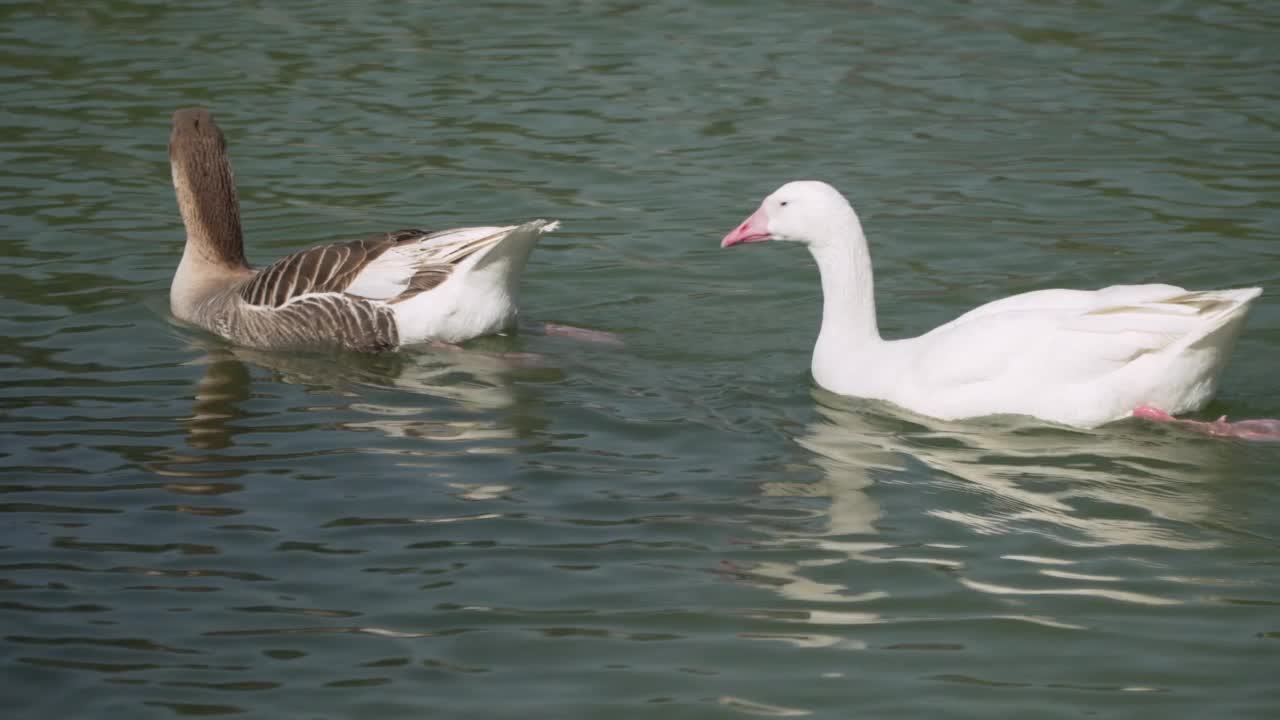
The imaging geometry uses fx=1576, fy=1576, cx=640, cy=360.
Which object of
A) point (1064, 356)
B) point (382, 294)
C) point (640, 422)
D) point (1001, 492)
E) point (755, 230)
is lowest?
point (1001, 492)

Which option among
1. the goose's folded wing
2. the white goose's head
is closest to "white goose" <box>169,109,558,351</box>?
the goose's folded wing

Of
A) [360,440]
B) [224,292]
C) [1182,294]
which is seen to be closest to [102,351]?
[224,292]

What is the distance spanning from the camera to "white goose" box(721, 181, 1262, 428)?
7363 millimetres

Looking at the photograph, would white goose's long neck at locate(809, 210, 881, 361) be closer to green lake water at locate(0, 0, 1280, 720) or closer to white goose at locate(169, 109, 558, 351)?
green lake water at locate(0, 0, 1280, 720)

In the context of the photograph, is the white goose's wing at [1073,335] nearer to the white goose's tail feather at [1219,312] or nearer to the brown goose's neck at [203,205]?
the white goose's tail feather at [1219,312]

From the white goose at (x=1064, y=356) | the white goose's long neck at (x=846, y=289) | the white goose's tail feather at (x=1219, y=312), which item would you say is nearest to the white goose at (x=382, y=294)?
the white goose's long neck at (x=846, y=289)

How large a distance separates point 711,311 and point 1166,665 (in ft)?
17.0

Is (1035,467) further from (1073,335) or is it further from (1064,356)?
(1073,335)

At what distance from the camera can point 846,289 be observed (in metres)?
8.33

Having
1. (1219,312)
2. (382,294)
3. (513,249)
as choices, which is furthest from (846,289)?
(382,294)

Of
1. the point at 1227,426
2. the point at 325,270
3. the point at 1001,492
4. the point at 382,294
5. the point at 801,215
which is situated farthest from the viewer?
the point at 325,270

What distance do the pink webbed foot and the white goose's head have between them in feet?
5.93

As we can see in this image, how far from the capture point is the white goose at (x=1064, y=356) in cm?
736

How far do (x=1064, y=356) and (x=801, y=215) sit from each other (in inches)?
61.9
